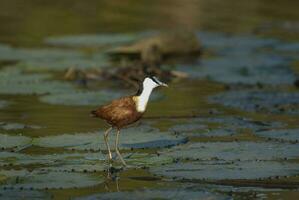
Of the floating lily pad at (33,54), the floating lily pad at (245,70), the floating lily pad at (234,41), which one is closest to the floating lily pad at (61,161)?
the floating lily pad at (245,70)

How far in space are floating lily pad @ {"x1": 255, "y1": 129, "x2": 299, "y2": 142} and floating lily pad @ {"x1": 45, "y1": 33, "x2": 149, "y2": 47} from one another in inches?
309

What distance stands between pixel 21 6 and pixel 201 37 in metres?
5.85

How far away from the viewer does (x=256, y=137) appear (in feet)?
32.6

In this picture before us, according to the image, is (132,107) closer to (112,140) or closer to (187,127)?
(112,140)

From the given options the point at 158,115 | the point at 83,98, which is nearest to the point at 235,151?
the point at 158,115

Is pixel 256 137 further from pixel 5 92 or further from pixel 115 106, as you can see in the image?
pixel 5 92

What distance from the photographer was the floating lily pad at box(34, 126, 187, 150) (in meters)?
9.40

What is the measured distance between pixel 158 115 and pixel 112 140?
178 centimetres

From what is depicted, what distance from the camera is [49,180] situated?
26.0 ft

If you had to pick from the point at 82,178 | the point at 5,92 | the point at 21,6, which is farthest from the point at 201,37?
the point at 82,178

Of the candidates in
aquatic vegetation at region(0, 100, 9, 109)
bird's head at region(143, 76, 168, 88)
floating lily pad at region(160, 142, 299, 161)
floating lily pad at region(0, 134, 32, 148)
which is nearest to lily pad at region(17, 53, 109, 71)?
aquatic vegetation at region(0, 100, 9, 109)

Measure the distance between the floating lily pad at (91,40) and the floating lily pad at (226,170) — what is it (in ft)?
30.3

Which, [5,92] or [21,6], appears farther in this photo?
[21,6]

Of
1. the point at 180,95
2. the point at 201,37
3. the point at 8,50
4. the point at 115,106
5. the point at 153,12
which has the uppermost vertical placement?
the point at 153,12
